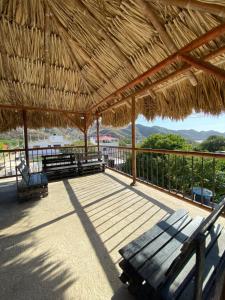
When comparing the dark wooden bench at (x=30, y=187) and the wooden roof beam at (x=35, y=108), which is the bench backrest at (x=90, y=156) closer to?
the wooden roof beam at (x=35, y=108)

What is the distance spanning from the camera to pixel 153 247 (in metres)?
1.53

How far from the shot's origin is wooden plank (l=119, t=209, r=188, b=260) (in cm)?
148

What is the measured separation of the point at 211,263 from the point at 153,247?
1.50 ft

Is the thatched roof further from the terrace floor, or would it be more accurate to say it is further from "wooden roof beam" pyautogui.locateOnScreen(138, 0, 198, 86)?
the terrace floor

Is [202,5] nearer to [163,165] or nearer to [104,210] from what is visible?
[104,210]

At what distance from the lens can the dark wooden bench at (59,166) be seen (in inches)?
205

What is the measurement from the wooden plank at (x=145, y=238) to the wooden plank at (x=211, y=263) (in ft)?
1.45

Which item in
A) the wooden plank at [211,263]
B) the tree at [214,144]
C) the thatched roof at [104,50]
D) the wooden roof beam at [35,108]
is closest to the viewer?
the wooden plank at [211,263]

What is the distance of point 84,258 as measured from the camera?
6.07ft

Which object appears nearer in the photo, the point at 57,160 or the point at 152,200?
the point at 152,200

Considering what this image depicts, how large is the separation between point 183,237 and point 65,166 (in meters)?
4.44

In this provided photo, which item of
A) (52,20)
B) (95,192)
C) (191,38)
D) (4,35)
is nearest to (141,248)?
(95,192)

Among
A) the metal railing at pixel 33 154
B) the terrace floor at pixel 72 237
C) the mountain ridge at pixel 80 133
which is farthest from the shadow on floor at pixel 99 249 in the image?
the mountain ridge at pixel 80 133

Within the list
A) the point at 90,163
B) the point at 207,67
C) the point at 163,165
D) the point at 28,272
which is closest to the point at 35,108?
the point at 90,163
